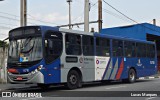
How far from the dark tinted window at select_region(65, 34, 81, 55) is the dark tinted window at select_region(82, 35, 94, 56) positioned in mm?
458

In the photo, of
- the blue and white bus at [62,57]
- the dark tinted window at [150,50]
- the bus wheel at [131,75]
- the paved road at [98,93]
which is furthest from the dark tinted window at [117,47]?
the dark tinted window at [150,50]

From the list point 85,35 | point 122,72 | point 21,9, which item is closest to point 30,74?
point 85,35

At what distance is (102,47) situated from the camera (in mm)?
19641

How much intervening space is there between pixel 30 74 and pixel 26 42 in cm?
163

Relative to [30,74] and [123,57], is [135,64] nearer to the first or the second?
[123,57]

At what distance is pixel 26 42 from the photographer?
15.9 metres

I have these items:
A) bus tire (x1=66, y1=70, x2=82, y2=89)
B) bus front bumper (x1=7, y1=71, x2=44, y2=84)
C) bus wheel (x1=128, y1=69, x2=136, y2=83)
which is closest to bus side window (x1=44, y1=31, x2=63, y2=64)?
bus front bumper (x1=7, y1=71, x2=44, y2=84)

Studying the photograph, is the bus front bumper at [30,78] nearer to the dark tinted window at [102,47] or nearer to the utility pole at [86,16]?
the dark tinted window at [102,47]

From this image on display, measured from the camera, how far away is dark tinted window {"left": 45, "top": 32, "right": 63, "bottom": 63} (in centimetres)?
1571

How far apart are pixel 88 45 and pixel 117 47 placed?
3356mm

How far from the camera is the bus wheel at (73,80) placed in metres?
16.9

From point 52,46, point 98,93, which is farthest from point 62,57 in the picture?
point 98,93

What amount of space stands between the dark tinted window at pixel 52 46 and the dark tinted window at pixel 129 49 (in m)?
6.78

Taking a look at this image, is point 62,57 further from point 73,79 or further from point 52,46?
point 73,79
